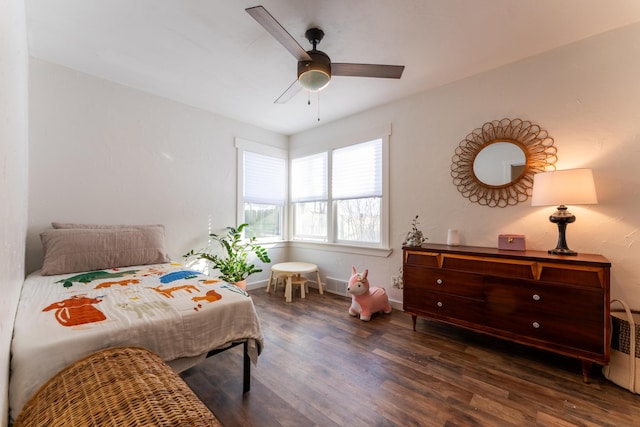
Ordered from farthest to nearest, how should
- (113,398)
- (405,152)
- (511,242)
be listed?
(405,152) → (511,242) → (113,398)

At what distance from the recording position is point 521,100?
2385 mm

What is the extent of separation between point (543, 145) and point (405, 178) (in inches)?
50.8

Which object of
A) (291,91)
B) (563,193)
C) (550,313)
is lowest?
(550,313)

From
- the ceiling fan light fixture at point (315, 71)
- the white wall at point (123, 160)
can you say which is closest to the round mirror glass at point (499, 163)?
the ceiling fan light fixture at point (315, 71)

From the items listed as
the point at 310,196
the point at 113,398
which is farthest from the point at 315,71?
the point at 310,196

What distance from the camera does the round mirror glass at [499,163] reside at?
240 cm

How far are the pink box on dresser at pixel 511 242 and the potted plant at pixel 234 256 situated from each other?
8.80 ft

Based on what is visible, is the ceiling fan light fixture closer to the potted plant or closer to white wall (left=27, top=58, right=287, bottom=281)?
white wall (left=27, top=58, right=287, bottom=281)

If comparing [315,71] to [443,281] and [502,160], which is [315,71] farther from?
[443,281]

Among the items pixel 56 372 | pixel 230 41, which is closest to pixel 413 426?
pixel 56 372

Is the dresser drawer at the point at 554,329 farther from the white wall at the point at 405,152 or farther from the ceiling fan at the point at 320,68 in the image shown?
the ceiling fan at the point at 320,68

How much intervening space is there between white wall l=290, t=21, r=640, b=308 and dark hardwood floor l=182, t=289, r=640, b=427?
842 mm

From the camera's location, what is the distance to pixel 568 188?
1.90m

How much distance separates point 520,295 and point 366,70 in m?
2.10
